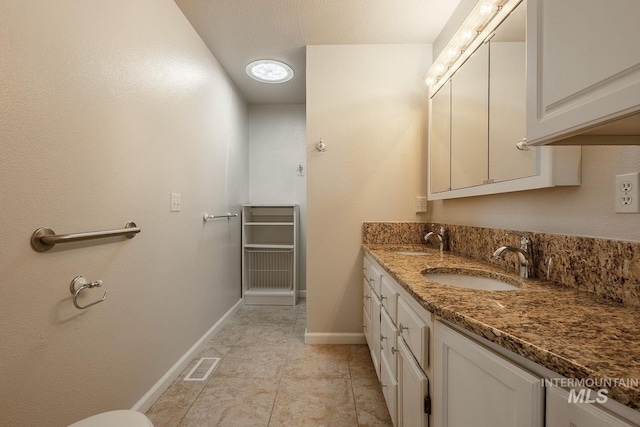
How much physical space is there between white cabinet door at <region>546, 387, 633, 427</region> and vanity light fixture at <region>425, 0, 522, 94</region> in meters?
1.47

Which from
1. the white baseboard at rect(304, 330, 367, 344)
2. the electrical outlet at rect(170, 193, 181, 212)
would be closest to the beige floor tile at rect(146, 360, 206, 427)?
the white baseboard at rect(304, 330, 367, 344)

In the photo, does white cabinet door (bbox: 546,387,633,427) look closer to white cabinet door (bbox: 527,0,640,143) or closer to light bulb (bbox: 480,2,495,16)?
white cabinet door (bbox: 527,0,640,143)

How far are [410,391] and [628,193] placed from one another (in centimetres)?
90

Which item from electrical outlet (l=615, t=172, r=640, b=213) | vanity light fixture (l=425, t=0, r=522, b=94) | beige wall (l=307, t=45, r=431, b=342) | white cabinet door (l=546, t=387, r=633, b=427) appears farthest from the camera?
beige wall (l=307, t=45, r=431, b=342)

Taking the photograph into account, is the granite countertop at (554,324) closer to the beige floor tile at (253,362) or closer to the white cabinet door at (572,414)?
the white cabinet door at (572,414)

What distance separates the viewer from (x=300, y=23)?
2047 millimetres

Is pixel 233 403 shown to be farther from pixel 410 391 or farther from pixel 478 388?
pixel 478 388

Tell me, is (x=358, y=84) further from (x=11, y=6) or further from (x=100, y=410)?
(x=100, y=410)

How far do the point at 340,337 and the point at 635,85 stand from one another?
7.36ft

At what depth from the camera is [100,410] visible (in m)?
1.19

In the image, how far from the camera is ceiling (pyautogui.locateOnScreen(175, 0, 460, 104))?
1869 mm

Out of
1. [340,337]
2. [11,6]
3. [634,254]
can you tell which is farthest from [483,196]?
[11,6]

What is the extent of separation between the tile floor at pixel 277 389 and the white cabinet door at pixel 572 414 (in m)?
1.18

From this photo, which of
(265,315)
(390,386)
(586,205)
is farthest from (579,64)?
(265,315)
